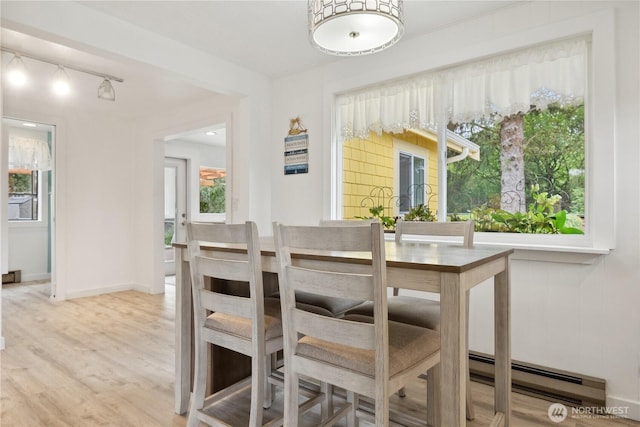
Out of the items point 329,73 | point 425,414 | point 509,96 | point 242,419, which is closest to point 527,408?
point 425,414

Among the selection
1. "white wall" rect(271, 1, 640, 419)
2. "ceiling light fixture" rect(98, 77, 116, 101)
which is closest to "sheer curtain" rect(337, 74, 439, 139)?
"white wall" rect(271, 1, 640, 419)

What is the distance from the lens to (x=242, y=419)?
200cm

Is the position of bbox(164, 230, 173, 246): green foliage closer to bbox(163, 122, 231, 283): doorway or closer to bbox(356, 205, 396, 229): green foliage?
bbox(163, 122, 231, 283): doorway

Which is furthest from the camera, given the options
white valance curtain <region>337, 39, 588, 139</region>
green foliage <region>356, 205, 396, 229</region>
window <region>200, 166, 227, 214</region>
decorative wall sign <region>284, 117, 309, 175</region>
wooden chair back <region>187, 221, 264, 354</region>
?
window <region>200, 166, 227, 214</region>

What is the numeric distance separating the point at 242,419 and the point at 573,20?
A: 9.69 ft

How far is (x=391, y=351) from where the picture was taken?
4.47 feet

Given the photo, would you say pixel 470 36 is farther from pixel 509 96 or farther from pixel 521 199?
pixel 521 199

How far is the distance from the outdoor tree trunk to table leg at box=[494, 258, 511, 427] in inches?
37.3

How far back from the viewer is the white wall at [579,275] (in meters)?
2.09

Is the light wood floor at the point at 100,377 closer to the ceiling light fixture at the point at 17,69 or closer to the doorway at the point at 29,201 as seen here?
the ceiling light fixture at the point at 17,69

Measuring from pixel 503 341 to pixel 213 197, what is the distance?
233 inches

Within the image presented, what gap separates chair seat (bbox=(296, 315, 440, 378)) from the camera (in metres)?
1.31

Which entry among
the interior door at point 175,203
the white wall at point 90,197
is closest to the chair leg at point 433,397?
the white wall at point 90,197

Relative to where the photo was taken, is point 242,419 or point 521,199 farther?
point 521,199
